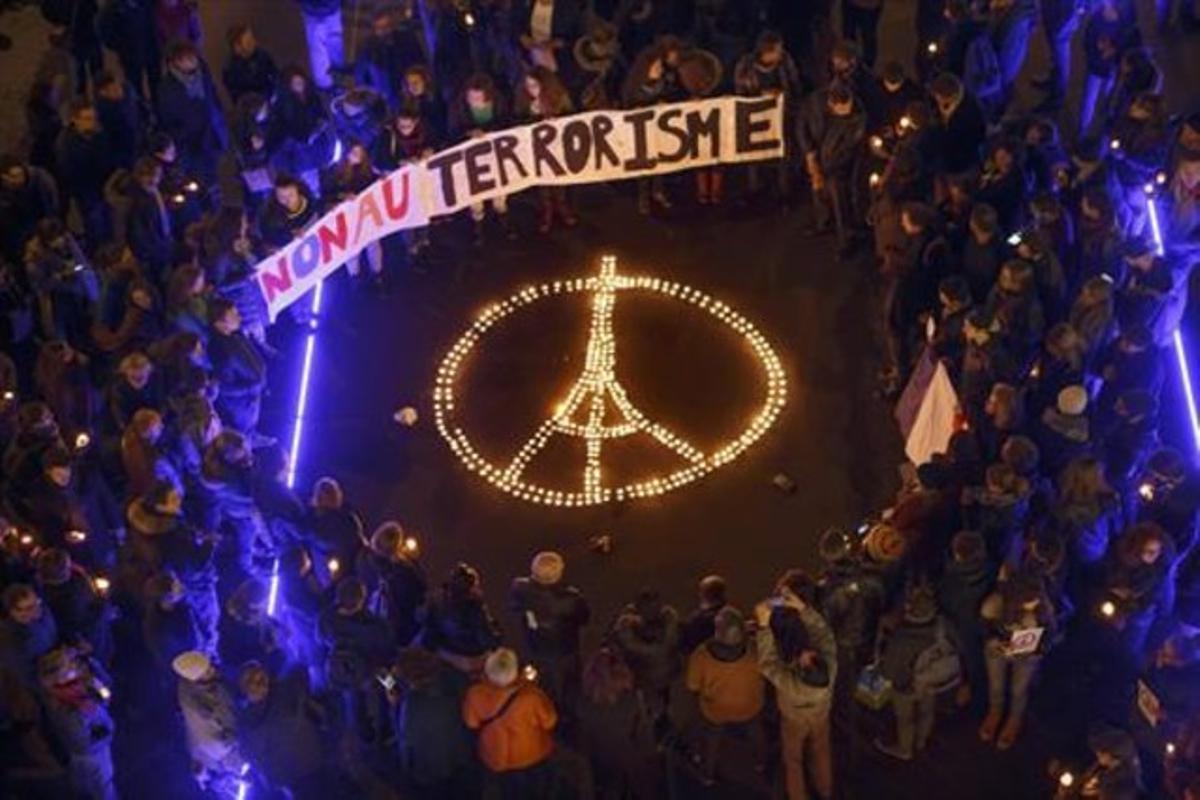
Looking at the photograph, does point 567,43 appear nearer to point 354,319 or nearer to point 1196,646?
point 354,319

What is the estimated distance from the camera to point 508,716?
12742mm

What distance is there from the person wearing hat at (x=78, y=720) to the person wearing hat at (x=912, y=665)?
5216 mm

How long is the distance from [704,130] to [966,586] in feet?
19.8

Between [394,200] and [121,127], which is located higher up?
[121,127]

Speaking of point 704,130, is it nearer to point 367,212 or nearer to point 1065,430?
point 367,212

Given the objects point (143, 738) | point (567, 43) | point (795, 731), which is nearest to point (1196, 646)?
point (795, 731)

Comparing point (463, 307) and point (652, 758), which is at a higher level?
point (463, 307)

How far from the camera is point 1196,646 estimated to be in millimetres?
12656

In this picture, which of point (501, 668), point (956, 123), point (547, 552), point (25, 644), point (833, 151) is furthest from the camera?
point (833, 151)

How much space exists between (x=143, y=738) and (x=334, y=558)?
80.9 inches

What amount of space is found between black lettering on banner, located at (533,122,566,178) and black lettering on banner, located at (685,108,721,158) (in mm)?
1192

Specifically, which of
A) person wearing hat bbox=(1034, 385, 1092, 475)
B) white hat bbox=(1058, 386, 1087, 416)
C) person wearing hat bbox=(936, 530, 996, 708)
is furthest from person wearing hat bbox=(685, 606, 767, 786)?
white hat bbox=(1058, 386, 1087, 416)

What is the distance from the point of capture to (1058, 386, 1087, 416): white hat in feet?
45.9

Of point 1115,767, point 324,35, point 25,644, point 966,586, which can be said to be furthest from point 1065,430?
point 324,35
